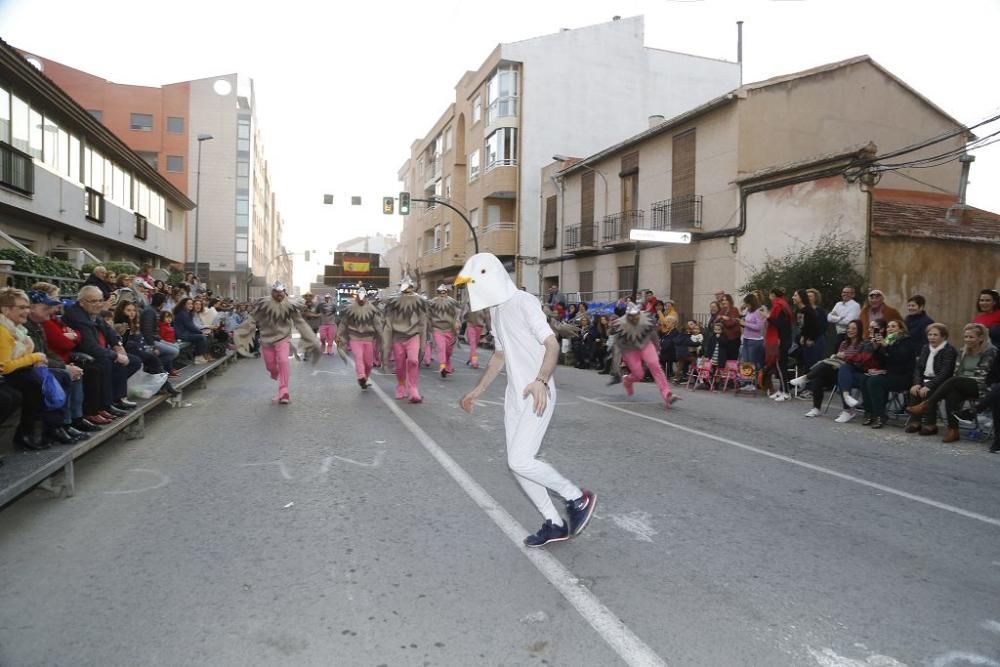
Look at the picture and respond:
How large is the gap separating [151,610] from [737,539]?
3324 mm

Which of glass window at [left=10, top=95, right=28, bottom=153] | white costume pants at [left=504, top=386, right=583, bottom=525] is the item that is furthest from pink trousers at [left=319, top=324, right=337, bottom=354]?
white costume pants at [left=504, top=386, right=583, bottom=525]

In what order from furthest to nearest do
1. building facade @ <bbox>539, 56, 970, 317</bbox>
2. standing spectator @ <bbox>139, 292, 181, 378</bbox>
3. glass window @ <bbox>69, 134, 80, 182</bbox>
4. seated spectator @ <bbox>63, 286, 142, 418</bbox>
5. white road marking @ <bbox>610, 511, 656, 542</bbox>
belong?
glass window @ <bbox>69, 134, 80, 182</bbox> → building facade @ <bbox>539, 56, 970, 317</bbox> → standing spectator @ <bbox>139, 292, 181, 378</bbox> → seated spectator @ <bbox>63, 286, 142, 418</bbox> → white road marking @ <bbox>610, 511, 656, 542</bbox>

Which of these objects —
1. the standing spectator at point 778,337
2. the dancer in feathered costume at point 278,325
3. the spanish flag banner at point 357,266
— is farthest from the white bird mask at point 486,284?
the spanish flag banner at point 357,266

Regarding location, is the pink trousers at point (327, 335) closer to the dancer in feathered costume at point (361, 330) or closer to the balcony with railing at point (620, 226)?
the balcony with railing at point (620, 226)

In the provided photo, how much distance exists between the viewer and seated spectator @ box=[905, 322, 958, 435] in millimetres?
8375

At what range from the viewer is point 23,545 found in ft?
13.9

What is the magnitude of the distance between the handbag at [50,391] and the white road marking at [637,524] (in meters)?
4.54

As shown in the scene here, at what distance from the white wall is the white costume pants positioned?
99.5 ft

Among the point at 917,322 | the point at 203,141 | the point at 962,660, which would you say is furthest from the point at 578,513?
the point at 203,141

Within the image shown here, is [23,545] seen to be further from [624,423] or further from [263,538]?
[624,423]

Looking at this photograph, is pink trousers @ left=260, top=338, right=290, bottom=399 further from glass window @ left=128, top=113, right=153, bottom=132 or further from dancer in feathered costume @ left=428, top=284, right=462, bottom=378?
glass window @ left=128, top=113, right=153, bottom=132

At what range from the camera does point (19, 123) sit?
16875mm

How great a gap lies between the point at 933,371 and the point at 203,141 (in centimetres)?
5257

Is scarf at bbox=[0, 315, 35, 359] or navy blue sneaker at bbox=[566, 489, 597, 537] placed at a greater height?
scarf at bbox=[0, 315, 35, 359]
